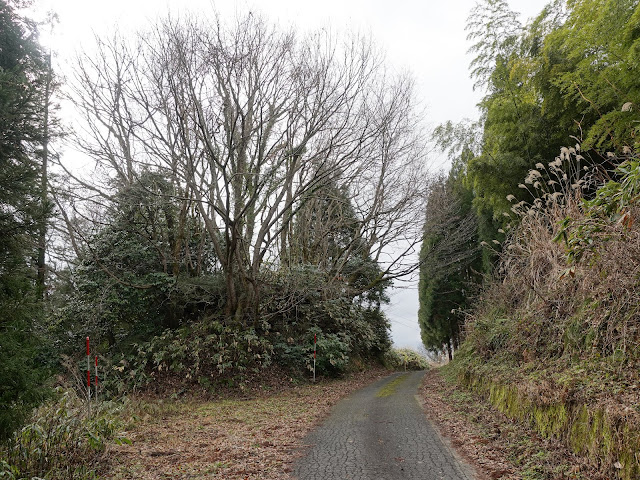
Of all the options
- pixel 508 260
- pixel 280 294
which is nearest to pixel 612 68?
pixel 508 260

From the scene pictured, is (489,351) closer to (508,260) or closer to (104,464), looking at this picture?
(508,260)

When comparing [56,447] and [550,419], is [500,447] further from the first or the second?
[56,447]

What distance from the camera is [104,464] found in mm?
5129

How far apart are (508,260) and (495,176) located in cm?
292

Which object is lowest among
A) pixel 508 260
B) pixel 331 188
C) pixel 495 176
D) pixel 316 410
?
pixel 316 410

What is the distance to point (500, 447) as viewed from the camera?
16.8 feet

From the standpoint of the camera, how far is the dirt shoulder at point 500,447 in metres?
4.04

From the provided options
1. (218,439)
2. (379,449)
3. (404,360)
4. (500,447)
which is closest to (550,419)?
(500,447)

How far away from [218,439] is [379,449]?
2380 millimetres

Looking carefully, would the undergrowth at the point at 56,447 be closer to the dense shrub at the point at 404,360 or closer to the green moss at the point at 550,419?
the green moss at the point at 550,419

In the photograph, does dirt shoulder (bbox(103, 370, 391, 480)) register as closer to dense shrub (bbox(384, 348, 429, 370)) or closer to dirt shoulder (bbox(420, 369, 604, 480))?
dirt shoulder (bbox(420, 369, 604, 480))

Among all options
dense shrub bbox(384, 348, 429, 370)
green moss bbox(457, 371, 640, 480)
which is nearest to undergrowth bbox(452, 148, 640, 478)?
green moss bbox(457, 371, 640, 480)

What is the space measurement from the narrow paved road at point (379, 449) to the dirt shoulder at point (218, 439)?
1.11 ft

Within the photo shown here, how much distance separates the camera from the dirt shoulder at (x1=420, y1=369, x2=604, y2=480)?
4.04 meters
